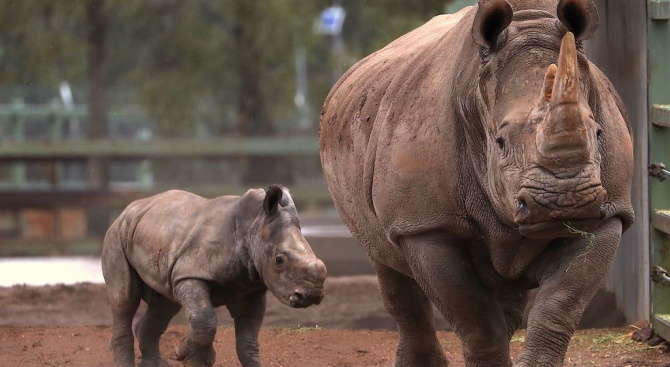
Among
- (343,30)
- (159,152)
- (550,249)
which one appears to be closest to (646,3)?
(550,249)

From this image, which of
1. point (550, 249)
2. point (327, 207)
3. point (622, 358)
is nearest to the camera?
point (550, 249)

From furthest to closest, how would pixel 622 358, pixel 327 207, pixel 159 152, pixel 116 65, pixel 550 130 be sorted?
pixel 116 65
pixel 327 207
pixel 159 152
pixel 622 358
pixel 550 130

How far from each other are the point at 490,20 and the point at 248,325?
11.1 feet

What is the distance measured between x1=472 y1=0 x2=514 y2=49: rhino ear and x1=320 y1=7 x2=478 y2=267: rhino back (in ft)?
0.74

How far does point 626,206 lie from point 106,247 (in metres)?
3.98

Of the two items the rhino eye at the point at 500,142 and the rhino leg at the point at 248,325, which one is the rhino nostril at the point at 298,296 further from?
the rhino eye at the point at 500,142

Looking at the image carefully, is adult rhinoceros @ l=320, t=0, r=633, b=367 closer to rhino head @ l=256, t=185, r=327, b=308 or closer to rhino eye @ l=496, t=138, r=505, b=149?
rhino eye @ l=496, t=138, r=505, b=149

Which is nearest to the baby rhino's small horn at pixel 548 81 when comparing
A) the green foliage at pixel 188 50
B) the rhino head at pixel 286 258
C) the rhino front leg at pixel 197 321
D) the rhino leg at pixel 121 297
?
the rhino head at pixel 286 258

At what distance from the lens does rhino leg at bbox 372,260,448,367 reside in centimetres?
734

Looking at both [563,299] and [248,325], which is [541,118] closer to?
[563,299]

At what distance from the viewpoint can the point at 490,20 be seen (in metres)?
5.35

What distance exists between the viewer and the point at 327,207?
16859mm

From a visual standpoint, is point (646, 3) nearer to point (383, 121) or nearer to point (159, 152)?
point (383, 121)

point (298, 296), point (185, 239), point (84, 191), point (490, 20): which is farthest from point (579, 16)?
point (84, 191)
